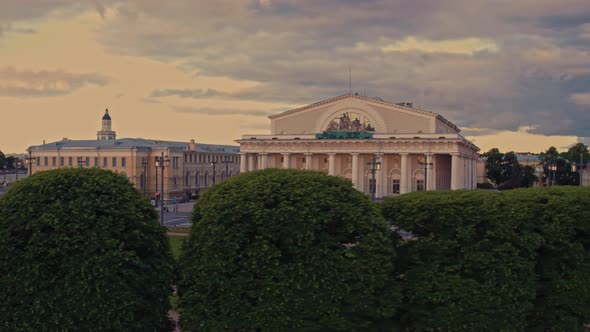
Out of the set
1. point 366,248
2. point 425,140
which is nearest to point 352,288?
point 366,248

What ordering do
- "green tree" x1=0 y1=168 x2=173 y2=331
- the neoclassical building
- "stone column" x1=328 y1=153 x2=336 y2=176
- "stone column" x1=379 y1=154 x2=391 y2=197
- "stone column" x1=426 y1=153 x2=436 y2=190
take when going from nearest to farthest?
1. "green tree" x1=0 y1=168 x2=173 y2=331
2. "stone column" x1=426 y1=153 x2=436 y2=190
3. the neoclassical building
4. "stone column" x1=379 y1=154 x2=391 y2=197
5. "stone column" x1=328 y1=153 x2=336 y2=176

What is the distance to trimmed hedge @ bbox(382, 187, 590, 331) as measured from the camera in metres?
14.0

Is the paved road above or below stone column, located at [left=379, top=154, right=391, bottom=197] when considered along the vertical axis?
below

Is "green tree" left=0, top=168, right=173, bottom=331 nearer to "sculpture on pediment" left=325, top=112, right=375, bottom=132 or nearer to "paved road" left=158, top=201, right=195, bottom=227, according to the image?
"paved road" left=158, top=201, right=195, bottom=227

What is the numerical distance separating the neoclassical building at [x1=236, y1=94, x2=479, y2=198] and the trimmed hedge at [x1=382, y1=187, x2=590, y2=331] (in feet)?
196

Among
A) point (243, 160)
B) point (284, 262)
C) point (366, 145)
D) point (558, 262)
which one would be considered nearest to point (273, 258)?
point (284, 262)

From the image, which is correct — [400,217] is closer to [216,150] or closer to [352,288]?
[352,288]

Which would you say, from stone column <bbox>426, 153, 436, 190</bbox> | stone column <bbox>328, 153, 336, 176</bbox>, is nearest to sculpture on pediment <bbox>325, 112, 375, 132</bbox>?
stone column <bbox>328, 153, 336, 176</bbox>

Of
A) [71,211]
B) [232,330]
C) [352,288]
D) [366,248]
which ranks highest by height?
[71,211]

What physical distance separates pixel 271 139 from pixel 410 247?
70.6 m

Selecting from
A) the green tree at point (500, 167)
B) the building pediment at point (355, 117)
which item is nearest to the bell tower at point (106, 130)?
the building pediment at point (355, 117)

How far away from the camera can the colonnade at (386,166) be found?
76750 millimetres

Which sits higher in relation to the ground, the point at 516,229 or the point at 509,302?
the point at 516,229

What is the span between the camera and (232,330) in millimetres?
12969
